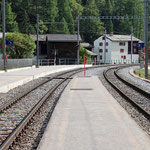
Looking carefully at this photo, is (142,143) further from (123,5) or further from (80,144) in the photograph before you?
(123,5)

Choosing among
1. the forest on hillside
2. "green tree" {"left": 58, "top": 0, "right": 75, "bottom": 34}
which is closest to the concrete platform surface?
the forest on hillside

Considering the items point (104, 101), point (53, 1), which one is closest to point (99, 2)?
point (53, 1)

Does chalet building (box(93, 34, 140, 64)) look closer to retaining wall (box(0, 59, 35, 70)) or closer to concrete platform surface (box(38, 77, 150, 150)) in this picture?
retaining wall (box(0, 59, 35, 70))

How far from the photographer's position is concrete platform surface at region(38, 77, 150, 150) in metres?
5.43

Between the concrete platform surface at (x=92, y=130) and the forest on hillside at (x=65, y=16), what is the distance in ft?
263

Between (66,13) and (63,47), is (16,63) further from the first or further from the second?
(66,13)

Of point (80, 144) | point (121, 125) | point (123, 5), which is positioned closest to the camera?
point (80, 144)

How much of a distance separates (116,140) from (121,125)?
1.34 metres

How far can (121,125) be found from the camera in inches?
278

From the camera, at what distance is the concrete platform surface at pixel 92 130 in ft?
17.8

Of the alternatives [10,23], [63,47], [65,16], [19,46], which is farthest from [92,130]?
[65,16]

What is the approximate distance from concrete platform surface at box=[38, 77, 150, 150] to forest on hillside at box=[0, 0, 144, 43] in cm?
8013

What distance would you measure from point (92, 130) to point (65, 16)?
10498 centimetres

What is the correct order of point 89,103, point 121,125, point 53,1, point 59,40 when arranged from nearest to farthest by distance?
1. point 121,125
2. point 89,103
3. point 59,40
4. point 53,1
